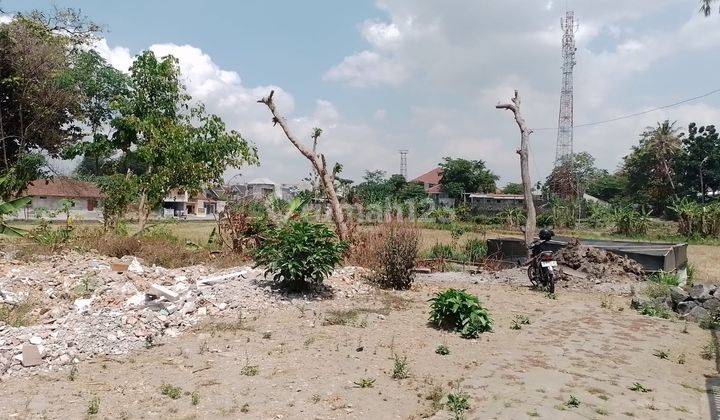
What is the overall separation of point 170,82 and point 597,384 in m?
14.3

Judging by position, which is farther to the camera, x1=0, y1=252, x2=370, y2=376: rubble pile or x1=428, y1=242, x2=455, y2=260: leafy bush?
x1=428, y1=242, x2=455, y2=260: leafy bush

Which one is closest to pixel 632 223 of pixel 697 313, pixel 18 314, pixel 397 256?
pixel 697 313

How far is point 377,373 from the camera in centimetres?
496

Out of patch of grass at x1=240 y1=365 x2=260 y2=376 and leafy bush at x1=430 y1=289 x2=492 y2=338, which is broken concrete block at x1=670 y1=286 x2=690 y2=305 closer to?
leafy bush at x1=430 y1=289 x2=492 y2=338

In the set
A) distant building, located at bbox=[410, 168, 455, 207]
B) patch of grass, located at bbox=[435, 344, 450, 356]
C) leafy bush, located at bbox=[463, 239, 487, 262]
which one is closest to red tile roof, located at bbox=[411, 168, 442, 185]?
distant building, located at bbox=[410, 168, 455, 207]

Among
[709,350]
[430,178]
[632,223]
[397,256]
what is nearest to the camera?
[709,350]

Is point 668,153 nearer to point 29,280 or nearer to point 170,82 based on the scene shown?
point 170,82

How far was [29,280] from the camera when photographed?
8188mm

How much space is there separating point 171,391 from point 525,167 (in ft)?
38.1

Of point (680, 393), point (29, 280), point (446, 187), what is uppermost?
point (446, 187)

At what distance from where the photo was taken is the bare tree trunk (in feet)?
45.4

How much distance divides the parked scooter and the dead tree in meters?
4.08

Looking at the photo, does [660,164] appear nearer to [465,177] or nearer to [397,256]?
[465,177]

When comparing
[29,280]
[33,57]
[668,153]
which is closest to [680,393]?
[29,280]
